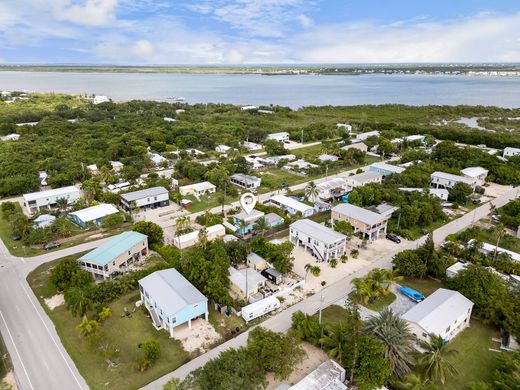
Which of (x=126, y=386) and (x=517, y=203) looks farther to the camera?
(x=517, y=203)

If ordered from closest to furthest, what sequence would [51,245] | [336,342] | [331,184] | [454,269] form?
1. [336,342]
2. [454,269]
3. [51,245]
4. [331,184]

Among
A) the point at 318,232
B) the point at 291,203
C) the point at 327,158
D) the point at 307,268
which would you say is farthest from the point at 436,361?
the point at 327,158

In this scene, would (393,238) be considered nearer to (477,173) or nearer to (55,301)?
(477,173)

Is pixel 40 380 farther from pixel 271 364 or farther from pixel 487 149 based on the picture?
pixel 487 149

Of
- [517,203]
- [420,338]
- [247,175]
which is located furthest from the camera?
[247,175]

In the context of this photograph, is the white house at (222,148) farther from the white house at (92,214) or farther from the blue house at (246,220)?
the blue house at (246,220)

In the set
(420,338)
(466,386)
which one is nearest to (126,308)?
(420,338)

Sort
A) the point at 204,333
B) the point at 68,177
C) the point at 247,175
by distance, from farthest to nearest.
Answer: the point at 247,175 < the point at 68,177 < the point at 204,333
